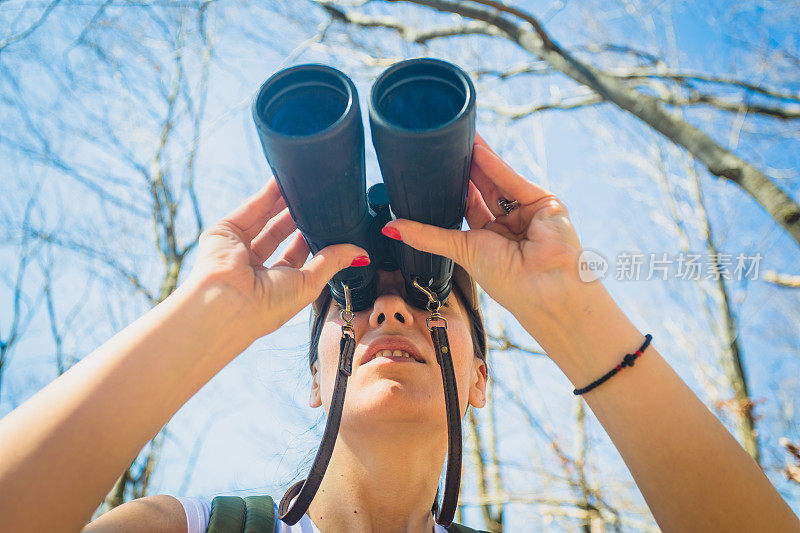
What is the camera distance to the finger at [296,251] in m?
1.55

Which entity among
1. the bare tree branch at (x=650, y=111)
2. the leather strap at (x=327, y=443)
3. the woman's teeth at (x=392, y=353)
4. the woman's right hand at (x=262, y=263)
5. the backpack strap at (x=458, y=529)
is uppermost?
the bare tree branch at (x=650, y=111)

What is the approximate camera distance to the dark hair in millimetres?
1990

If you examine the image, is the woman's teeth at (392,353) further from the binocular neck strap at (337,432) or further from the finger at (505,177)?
the finger at (505,177)

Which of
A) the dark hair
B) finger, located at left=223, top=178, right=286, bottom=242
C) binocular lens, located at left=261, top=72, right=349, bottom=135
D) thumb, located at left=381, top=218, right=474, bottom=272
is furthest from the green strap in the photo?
binocular lens, located at left=261, top=72, right=349, bottom=135

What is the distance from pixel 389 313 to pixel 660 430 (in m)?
0.86

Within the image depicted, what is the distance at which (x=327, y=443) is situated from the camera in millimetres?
1376

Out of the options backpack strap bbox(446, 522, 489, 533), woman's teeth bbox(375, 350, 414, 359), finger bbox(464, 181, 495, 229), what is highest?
finger bbox(464, 181, 495, 229)

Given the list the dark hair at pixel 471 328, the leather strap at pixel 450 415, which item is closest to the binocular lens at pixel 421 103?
the leather strap at pixel 450 415

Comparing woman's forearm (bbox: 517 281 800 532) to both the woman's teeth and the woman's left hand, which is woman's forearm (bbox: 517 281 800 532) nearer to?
the woman's left hand

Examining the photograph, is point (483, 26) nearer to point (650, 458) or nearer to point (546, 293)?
point (546, 293)

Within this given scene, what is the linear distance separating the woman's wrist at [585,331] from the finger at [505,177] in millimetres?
306

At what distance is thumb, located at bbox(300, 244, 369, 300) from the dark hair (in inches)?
22.5

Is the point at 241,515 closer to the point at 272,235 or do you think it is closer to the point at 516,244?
the point at 272,235

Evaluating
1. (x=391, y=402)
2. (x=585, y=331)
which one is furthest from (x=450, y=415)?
(x=585, y=331)
